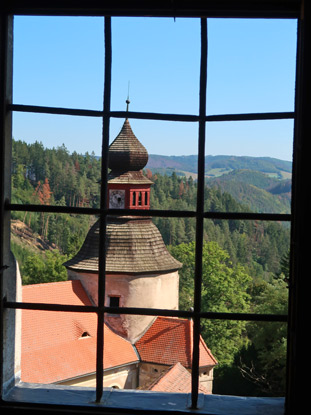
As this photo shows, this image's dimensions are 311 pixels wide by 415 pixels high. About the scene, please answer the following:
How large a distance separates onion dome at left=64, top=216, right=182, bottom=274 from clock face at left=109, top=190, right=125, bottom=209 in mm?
1042

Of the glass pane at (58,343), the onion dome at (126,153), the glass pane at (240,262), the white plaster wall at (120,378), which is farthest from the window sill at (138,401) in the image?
the glass pane at (240,262)

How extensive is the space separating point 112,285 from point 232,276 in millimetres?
8997

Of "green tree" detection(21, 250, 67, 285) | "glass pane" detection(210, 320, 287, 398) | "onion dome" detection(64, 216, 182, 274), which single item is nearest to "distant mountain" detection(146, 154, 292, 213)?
"green tree" detection(21, 250, 67, 285)

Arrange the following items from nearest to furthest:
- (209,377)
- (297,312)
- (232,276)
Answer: (297,312) → (209,377) → (232,276)

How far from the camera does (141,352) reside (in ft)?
69.3

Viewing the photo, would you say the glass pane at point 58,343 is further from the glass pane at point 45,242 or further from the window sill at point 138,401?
the window sill at point 138,401

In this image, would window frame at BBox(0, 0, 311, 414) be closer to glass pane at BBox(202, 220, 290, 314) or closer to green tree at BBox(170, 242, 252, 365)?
glass pane at BBox(202, 220, 290, 314)

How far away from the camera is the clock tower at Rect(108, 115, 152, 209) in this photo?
22062 millimetres

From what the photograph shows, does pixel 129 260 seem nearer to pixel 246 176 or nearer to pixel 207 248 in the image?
pixel 207 248

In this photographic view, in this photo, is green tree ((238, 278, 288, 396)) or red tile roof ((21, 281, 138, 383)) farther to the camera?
green tree ((238, 278, 288, 396))

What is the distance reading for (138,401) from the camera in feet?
5.96

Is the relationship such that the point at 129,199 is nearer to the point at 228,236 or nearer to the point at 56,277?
the point at 56,277

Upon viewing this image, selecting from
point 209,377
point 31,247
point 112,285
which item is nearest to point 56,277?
point 31,247

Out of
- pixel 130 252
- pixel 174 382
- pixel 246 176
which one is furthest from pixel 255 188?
pixel 174 382
